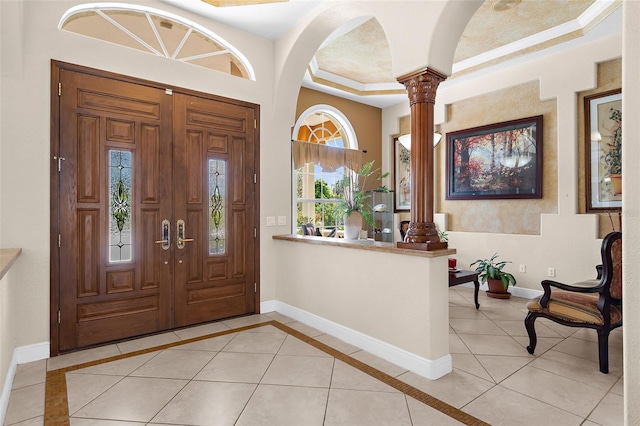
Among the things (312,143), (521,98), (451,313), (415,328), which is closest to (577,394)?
(415,328)

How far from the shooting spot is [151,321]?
139 inches

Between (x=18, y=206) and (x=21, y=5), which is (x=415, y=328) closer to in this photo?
(x=18, y=206)

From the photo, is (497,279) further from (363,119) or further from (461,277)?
(363,119)

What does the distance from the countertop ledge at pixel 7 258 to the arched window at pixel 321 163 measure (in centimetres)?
389

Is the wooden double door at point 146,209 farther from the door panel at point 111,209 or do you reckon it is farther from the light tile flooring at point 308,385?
the light tile flooring at point 308,385

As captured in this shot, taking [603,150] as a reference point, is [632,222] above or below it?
below

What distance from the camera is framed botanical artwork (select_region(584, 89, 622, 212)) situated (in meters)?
4.36

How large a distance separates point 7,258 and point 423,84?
3.15 metres

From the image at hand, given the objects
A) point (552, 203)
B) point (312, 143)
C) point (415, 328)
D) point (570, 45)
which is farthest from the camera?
point (312, 143)

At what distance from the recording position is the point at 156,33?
367 centimetres

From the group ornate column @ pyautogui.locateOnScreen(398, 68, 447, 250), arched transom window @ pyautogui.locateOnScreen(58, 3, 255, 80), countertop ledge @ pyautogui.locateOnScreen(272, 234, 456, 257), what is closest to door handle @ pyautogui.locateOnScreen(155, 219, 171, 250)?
countertop ledge @ pyautogui.locateOnScreen(272, 234, 456, 257)

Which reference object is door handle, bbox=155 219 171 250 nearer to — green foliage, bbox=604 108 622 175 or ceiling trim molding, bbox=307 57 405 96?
ceiling trim molding, bbox=307 57 405 96

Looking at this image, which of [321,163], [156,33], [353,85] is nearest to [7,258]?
[156,33]

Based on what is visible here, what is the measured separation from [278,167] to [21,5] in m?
2.64
